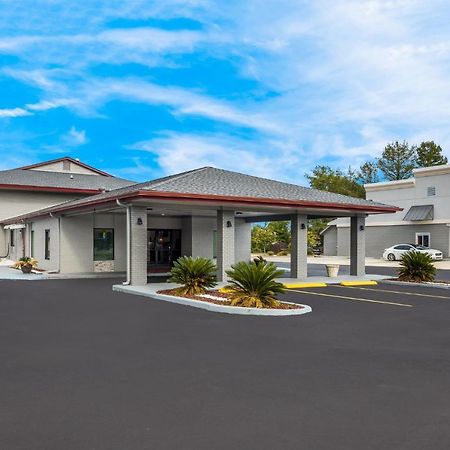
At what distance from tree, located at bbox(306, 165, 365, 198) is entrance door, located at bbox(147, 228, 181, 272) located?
159ft

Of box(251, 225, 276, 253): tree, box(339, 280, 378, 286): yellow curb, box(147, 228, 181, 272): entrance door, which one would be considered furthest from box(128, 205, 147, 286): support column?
box(251, 225, 276, 253): tree

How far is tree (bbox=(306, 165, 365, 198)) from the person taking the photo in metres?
75.5

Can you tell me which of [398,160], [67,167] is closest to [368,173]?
[398,160]

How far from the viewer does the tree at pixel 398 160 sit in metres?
83.8

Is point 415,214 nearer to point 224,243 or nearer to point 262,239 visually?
point 262,239

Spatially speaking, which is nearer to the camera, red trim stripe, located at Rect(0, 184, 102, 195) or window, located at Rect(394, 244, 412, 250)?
red trim stripe, located at Rect(0, 184, 102, 195)

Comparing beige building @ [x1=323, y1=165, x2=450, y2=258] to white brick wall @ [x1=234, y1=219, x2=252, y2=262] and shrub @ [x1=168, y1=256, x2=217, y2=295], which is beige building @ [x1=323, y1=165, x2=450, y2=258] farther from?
shrub @ [x1=168, y1=256, x2=217, y2=295]

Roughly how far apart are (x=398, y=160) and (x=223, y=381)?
273 feet

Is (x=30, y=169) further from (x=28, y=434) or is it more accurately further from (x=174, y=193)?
→ (x=28, y=434)

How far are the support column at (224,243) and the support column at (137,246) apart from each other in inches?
126

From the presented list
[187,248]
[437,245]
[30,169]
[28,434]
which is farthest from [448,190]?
[28,434]

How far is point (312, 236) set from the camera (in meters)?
59.1

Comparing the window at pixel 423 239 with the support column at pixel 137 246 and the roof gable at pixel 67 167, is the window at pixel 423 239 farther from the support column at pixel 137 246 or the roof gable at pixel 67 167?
the support column at pixel 137 246

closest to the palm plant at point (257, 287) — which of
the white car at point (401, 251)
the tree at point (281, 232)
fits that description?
the white car at point (401, 251)
